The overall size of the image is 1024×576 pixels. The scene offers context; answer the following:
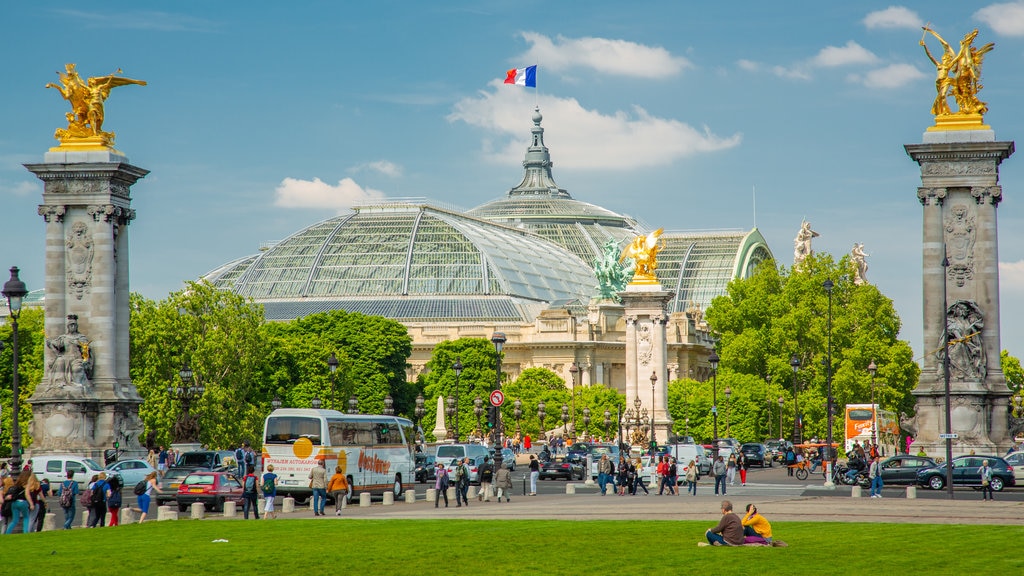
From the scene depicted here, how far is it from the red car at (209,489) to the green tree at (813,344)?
2337 inches

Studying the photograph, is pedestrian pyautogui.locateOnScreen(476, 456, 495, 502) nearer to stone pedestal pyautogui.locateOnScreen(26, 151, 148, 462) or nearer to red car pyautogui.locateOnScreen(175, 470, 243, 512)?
red car pyautogui.locateOnScreen(175, 470, 243, 512)

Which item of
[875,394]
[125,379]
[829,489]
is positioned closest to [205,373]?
[125,379]

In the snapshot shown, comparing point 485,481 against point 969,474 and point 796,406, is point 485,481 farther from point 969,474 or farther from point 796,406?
point 796,406

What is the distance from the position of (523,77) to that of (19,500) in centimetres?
9093

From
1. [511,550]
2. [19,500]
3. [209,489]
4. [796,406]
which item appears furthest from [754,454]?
[511,550]

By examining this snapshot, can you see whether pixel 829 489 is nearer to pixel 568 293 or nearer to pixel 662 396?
pixel 662 396

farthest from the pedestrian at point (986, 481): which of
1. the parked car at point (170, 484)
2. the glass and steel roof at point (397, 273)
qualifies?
the glass and steel roof at point (397, 273)

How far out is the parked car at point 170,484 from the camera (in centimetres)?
4916

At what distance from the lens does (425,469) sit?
7138cm

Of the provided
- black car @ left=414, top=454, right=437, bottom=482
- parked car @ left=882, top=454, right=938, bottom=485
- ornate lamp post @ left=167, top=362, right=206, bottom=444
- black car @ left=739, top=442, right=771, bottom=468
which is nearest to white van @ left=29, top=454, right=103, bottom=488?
ornate lamp post @ left=167, top=362, right=206, bottom=444

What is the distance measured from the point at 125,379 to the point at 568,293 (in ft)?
430

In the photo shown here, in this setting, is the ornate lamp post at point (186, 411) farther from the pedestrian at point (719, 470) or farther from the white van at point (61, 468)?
the pedestrian at point (719, 470)

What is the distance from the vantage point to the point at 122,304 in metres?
66.4

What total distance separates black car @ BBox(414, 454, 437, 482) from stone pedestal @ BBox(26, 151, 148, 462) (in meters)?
12.5
